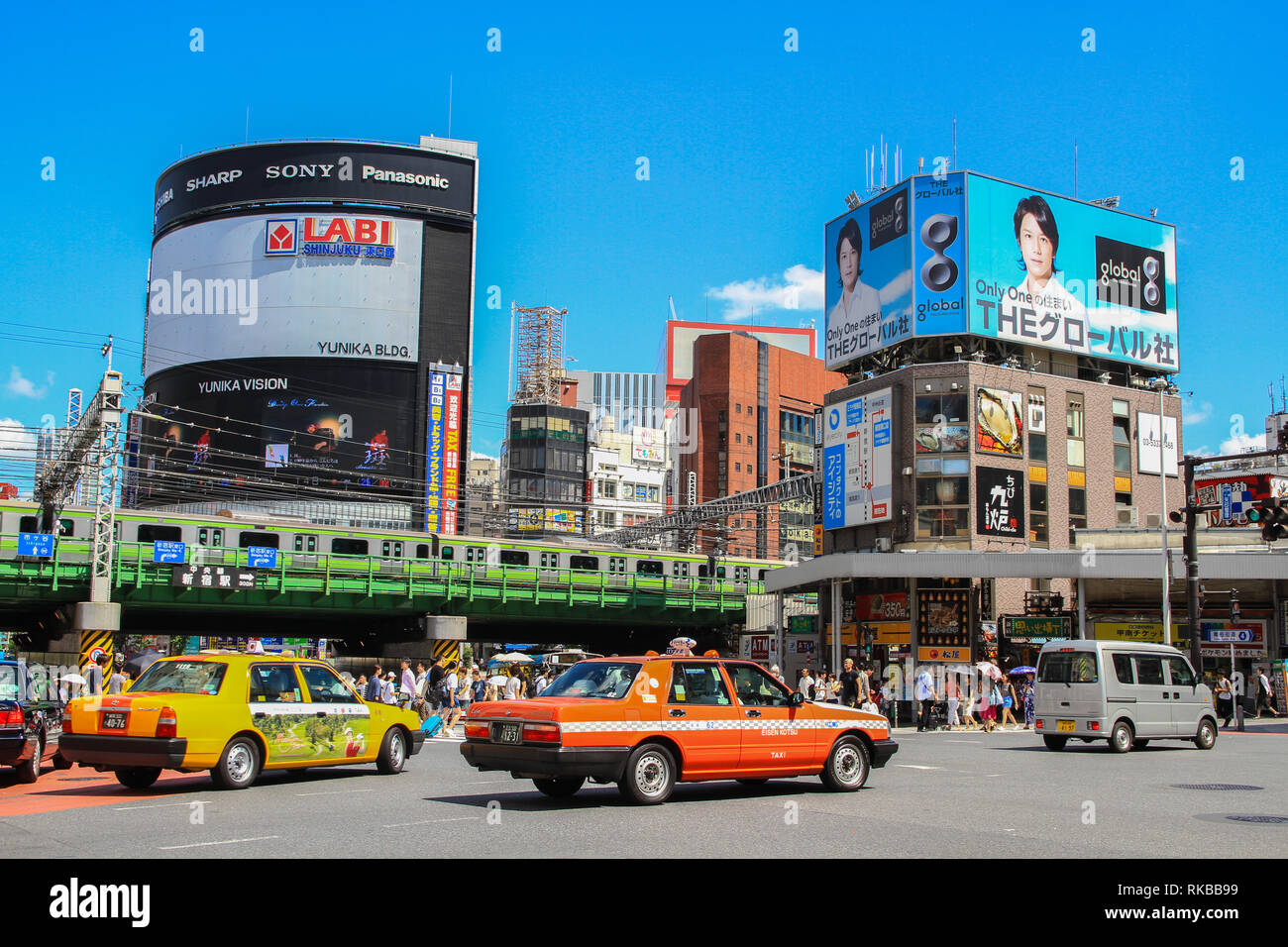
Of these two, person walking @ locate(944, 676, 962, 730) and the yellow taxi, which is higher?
the yellow taxi

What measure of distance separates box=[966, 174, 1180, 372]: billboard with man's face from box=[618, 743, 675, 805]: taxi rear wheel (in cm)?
3880

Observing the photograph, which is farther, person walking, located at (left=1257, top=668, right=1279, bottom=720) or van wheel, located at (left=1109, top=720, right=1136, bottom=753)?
person walking, located at (left=1257, top=668, right=1279, bottom=720)

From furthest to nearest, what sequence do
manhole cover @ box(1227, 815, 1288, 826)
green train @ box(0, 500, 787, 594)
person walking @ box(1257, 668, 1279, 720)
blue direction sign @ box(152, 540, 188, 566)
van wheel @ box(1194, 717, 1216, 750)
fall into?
green train @ box(0, 500, 787, 594), blue direction sign @ box(152, 540, 188, 566), person walking @ box(1257, 668, 1279, 720), van wheel @ box(1194, 717, 1216, 750), manhole cover @ box(1227, 815, 1288, 826)

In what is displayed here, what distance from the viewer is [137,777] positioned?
47.9ft

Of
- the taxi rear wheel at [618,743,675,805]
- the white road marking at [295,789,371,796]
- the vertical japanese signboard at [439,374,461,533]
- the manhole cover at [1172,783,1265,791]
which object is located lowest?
the white road marking at [295,789,371,796]

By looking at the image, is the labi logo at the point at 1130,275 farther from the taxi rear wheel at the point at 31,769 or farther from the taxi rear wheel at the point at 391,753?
the taxi rear wheel at the point at 31,769

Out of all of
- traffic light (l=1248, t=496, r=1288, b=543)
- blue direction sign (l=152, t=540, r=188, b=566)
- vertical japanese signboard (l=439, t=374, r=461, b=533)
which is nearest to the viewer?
traffic light (l=1248, t=496, r=1288, b=543)

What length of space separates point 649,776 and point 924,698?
2009 cm

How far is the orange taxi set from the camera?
1199 centimetres

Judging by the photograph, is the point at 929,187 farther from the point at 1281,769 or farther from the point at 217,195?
the point at 217,195

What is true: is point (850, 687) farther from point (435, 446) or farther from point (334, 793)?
point (435, 446)

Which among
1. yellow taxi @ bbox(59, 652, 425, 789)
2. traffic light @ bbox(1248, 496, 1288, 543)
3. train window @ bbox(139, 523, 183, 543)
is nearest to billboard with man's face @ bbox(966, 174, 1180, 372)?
traffic light @ bbox(1248, 496, 1288, 543)

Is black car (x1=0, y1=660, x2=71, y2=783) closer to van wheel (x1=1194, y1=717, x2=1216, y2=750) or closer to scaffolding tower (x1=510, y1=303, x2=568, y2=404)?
van wheel (x1=1194, y1=717, x2=1216, y2=750)
